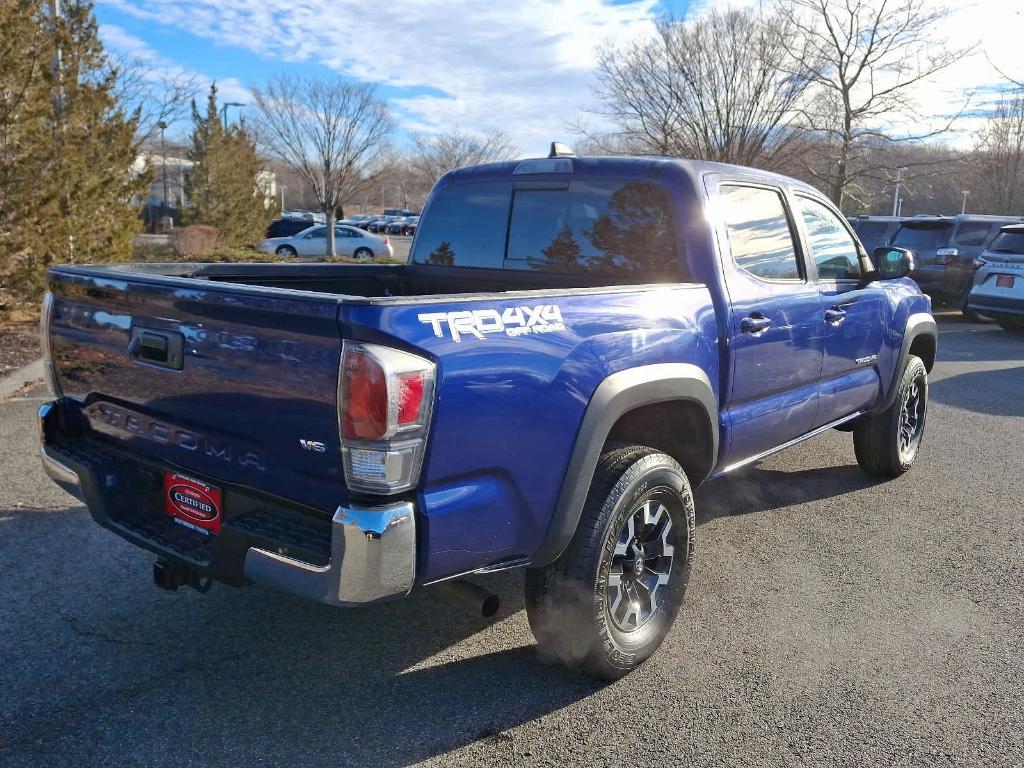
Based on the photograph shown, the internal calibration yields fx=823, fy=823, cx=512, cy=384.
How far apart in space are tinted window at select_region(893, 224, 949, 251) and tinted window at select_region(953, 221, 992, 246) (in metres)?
0.26

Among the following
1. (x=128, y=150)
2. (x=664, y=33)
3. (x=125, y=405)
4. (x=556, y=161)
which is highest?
(x=664, y=33)

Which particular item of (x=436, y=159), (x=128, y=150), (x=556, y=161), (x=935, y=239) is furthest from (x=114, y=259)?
(x=436, y=159)

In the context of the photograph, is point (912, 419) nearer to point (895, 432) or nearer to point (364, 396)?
point (895, 432)

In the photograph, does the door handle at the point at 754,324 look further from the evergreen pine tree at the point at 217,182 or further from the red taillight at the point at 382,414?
the evergreen pine tree at the point at 217,182

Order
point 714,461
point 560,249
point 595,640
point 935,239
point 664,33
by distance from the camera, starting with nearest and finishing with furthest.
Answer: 1. point 595,640
2. point 714,461
3. point 560,249
4. point 935,239
5. point 664,33

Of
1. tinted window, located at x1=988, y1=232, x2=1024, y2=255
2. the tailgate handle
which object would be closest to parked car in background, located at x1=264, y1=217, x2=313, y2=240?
tinted window, located at x1=988, y1=232, x2=1024, y2=255

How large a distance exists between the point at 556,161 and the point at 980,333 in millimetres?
12235

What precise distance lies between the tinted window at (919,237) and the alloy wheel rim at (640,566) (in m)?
13.2

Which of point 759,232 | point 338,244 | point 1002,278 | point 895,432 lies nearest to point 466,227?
point 759,232

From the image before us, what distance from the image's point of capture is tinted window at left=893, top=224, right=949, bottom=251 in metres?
14.5

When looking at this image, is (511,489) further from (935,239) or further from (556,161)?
(935,239)

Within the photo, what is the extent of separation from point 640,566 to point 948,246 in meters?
13.6

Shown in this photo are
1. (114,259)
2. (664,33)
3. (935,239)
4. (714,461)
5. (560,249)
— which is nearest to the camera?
(714,461)

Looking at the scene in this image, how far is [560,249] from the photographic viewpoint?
12.7 feet
